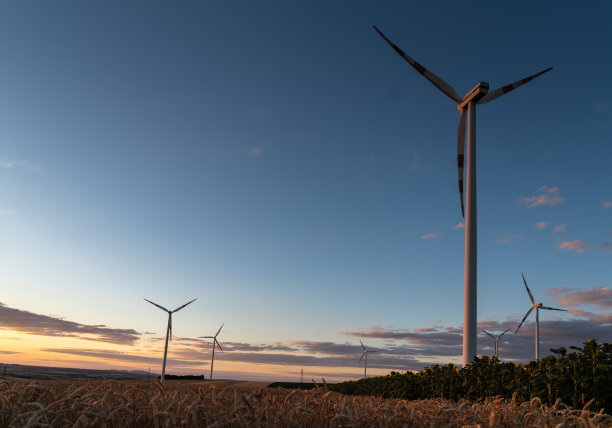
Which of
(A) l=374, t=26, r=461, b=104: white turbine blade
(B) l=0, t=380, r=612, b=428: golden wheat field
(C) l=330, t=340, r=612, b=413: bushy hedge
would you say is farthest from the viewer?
(A) l=374, t=26, r=461, b=104: white turbine blade

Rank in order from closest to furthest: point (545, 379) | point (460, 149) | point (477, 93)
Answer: point (545, 379)
point (477, 93)
point (460, 149)

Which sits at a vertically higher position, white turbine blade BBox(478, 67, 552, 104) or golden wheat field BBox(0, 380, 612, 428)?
white turbine blade BBox(478, 67, 552, 104)

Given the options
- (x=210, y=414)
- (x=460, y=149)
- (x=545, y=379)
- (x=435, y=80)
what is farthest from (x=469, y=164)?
(x=210, y=414)

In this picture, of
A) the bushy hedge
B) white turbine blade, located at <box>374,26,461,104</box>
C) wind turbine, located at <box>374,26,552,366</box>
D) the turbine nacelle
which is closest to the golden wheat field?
the bushy hedge

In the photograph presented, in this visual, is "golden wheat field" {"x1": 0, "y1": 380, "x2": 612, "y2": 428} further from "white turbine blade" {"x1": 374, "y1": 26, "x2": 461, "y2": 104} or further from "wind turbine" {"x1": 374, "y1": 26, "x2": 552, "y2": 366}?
"white turbine blade" {"x1": 374, "y1": 26, "x2": 461, "y2": 104}

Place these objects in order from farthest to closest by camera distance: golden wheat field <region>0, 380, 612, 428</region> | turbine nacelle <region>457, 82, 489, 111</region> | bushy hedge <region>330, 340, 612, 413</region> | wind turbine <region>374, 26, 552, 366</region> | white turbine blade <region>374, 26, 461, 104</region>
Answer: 1. white turbine blade <region>374, 26, 461, 104</region>
2. turbine nacelle <region>457, 82, 489, 111</region>
3. wind turbine <region>374, 26, 552, 366</region>
4. bushy hedge <region>330, 340, 612, 413</region>
5. golden wheat field <region>0, 380, 612, 428</region>

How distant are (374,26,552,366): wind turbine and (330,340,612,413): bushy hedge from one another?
38.7ft

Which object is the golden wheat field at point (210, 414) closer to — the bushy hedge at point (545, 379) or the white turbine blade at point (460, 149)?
the bushy hedge at point (545, 379)

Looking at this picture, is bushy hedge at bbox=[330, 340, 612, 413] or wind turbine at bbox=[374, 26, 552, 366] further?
wind turbine at bbox=[374, 26, 552, 366]

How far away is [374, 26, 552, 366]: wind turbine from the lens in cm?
3303

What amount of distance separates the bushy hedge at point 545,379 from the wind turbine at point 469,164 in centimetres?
1179

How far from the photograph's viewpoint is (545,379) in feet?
43.8

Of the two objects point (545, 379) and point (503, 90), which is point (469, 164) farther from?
point (545, 379)

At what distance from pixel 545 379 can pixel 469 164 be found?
26385 mm
